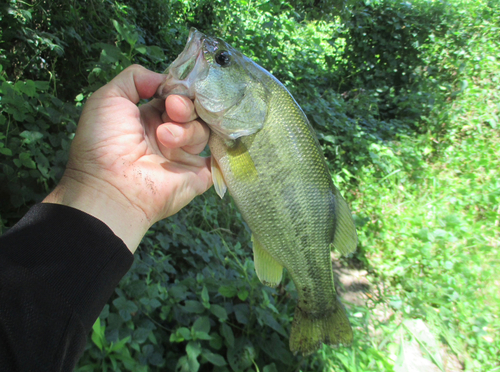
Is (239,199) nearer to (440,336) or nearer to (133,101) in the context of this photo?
(133,101)

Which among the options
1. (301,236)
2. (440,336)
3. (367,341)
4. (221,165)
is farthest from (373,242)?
(221,165)

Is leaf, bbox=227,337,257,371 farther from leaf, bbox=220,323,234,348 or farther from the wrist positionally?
the wrist

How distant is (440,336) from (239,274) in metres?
2.47

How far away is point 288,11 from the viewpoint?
605 cm

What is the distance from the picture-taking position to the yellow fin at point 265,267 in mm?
1779

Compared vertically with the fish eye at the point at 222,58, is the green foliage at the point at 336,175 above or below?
below

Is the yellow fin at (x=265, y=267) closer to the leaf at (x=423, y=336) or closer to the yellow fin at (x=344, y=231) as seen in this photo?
the yellow fin at (x=344, y=231)

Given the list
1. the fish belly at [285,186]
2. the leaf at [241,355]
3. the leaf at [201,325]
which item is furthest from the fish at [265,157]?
the leaf at [241,355]

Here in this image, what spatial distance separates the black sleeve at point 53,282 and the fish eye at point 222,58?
0.93 m

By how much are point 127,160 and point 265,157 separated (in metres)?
0.69

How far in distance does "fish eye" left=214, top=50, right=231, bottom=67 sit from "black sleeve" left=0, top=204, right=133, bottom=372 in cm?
93

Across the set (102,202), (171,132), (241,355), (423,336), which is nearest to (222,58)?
(171,132)

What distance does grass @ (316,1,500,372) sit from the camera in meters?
3.11

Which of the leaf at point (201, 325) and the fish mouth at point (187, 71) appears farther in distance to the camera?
the leaf at point (201, 325)
